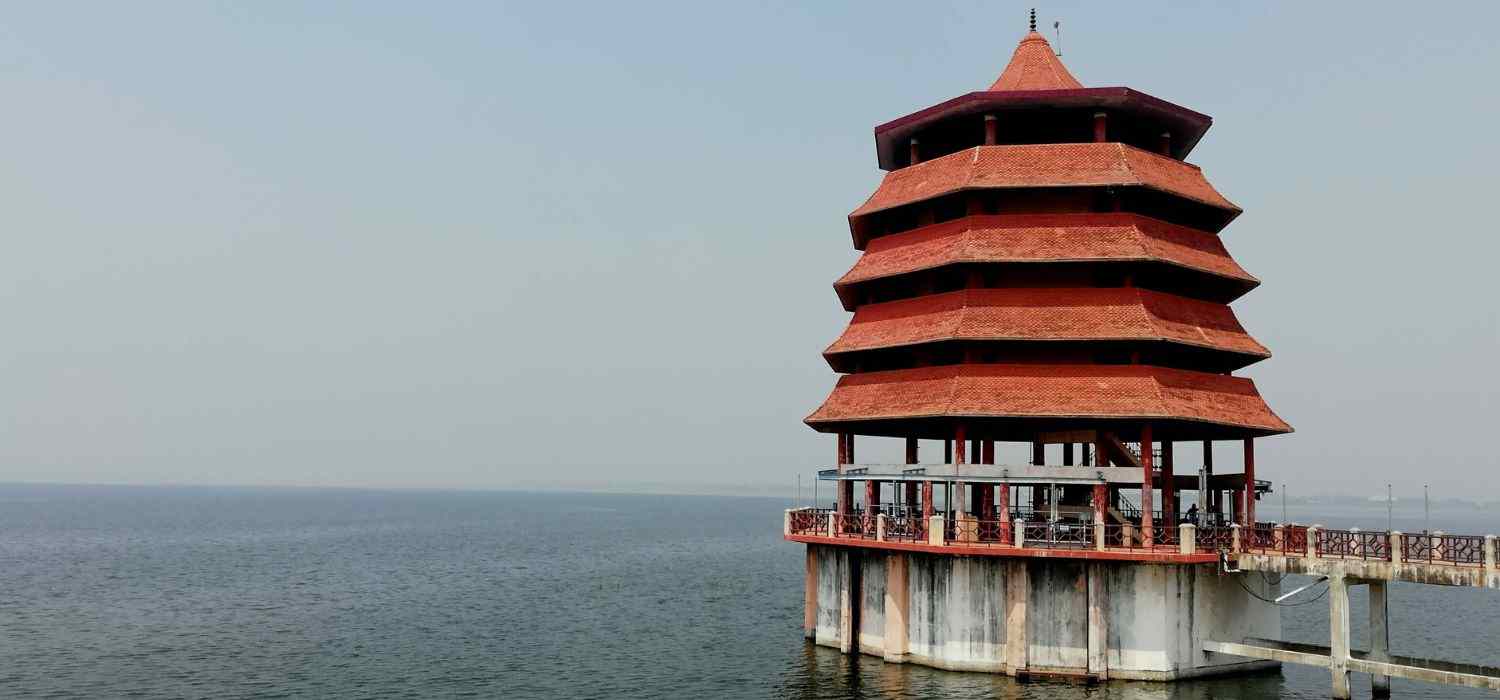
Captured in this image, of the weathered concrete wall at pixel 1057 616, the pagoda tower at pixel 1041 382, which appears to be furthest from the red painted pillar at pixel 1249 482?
the weathered concrete wall at pixel 1057 616

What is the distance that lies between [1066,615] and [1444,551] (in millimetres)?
11240

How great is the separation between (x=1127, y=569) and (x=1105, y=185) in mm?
13628

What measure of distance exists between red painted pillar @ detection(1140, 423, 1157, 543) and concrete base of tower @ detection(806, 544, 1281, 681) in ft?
3.62

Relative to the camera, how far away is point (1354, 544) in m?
36.3

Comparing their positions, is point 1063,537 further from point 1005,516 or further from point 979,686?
point 979,686

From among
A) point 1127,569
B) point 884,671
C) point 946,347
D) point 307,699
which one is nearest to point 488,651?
point 307,699

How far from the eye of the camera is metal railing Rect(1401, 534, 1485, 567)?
3362 cm

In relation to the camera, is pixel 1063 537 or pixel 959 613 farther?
pixel 1063 537

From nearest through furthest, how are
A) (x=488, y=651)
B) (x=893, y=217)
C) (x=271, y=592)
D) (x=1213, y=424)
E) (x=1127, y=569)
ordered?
(x=1127, y=569) → (x=1213, y=424) → (x=893, y=217) → (x=488, y=651) → (x=271, y=592)

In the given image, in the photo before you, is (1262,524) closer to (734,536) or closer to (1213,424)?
(1213,424)

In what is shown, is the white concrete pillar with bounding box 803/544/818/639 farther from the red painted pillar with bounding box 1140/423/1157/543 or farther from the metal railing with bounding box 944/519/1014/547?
the red painted pillar with bounding box 1140/423/1157/543

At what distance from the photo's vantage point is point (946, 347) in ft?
137

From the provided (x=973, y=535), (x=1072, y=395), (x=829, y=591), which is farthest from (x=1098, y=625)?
(x=829, y=591)

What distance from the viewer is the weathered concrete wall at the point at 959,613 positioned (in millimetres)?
38000
